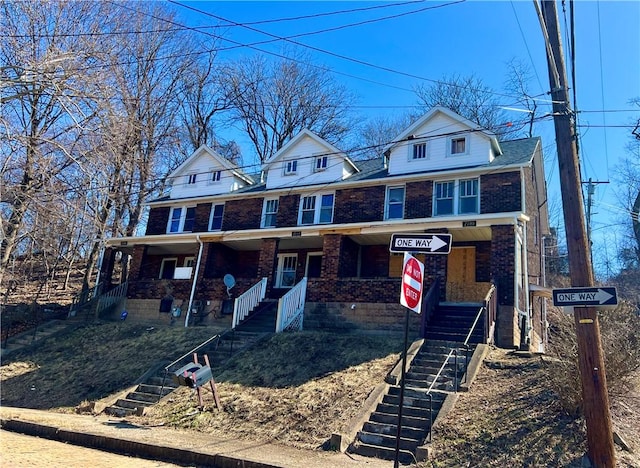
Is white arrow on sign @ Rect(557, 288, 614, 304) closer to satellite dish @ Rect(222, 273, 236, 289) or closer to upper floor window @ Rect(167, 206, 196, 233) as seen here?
satellite dish @ Rect(222, 273, 236, 289)

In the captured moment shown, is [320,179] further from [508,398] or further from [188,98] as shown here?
[188,98]

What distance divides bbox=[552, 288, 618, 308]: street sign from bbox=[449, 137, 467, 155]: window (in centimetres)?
1243

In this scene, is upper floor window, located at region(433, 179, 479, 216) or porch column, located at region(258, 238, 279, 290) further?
porch column, located at region(258, 238, 279, 290)

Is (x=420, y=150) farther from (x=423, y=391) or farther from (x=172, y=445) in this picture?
(x=172, y=445)

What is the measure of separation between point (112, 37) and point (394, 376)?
41.3 ft

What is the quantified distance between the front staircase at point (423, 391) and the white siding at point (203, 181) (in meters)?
13.4

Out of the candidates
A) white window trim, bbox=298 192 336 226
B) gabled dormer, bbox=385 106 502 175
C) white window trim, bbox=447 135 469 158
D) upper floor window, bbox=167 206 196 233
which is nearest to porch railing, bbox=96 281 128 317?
upper floor window, bbox=167 206 196 233

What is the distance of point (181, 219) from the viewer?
935 inches

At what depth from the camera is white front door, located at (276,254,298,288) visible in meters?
21.3

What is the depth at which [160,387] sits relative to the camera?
39.3 ft

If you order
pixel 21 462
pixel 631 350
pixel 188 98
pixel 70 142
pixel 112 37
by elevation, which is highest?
pixel 188 98

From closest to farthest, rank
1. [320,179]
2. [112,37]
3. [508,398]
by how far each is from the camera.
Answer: [508,398]
[112,37]
[320,179]

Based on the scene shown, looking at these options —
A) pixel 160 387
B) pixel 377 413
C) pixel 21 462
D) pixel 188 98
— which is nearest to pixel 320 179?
pixel 160 387

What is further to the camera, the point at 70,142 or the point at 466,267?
the point at 466,267
